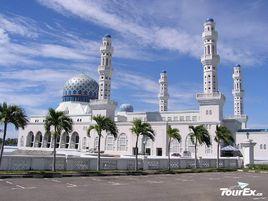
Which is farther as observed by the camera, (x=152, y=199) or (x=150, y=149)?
(x=150, y=149)

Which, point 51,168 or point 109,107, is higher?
point 109,107

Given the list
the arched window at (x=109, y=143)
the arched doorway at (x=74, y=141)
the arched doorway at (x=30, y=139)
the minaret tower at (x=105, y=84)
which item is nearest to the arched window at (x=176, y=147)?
the arched window at (x=109, y=143)

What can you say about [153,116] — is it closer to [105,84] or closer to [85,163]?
[105,84]

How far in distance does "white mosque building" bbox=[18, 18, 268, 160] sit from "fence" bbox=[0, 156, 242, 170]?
22.3 metres

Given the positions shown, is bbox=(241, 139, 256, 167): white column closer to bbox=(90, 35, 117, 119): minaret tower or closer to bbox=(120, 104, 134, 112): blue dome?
bbox=(90, 35, 117, 119): minaret tower

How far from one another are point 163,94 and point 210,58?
23.3m

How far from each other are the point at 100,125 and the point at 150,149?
3858 cm

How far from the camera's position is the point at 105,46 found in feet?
267

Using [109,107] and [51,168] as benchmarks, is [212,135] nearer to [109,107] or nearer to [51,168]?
[109,107]

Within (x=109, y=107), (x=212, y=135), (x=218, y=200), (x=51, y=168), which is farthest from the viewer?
(x=109, y=107)

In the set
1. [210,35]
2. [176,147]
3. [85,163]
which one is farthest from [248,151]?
[210,35]

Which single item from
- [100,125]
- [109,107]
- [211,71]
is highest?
[211,71]

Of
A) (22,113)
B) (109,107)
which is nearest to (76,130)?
(109,107)

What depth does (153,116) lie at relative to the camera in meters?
87.5
